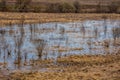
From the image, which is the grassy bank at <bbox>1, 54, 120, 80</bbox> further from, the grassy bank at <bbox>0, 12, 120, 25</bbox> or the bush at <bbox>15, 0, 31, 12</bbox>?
the bush at <bbox>15, 0, 31, 12</bbox>

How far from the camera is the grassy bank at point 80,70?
15.9 metres

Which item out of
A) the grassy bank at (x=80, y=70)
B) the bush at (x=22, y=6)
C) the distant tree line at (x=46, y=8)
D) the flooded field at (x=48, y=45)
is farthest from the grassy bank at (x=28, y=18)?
the grassy bank at (x=80, y=70)

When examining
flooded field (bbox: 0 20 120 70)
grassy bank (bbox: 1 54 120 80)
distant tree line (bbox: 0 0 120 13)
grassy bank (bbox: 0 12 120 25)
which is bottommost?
grassy bank (bbox: 1 54 120 80)

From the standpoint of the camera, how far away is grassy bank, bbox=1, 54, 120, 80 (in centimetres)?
1591

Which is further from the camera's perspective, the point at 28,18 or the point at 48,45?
the point at 28,18

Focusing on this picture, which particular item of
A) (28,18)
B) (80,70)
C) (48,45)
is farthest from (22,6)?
(80,70)

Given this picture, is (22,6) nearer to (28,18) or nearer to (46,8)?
(46,8)

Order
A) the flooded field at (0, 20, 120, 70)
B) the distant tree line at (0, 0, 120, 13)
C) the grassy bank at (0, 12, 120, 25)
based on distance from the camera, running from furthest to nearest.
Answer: the distant tree line at (0, 0, 120, 13) → the grassy bank at (0, 12, 120, 25) → the flooded field at (0, 20, 120, 70)

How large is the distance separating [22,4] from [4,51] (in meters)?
38.0

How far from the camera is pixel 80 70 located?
57.0 feet

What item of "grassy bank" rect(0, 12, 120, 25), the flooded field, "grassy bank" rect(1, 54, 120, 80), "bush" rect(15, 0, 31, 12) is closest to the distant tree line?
"bush" rect(15, 0, 31, 12)

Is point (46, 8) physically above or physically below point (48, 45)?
above

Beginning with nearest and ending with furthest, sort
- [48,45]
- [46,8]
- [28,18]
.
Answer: [48,45] < [28,18] < [46,8]

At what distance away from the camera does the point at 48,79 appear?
15.6 meters
